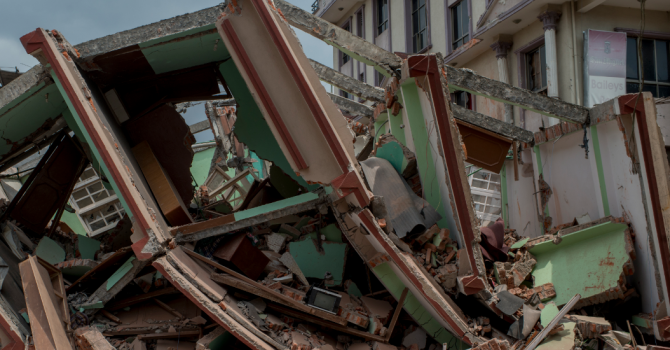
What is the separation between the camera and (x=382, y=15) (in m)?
19.5

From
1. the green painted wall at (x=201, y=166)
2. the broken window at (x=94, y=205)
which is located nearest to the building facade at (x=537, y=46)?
the broken window at (x=94, y=205)

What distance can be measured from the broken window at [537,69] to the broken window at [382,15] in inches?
307

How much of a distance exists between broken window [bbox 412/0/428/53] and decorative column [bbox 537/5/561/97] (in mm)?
5605

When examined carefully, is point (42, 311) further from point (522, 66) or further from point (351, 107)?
point (522, 66)

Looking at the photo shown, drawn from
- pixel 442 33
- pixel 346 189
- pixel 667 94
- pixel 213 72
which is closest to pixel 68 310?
pixel 346 189

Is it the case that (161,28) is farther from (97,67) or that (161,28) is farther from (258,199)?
(258,199)

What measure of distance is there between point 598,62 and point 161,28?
970 centimetres

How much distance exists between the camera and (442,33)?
15.6 meters

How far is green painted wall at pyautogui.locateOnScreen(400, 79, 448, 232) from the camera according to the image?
18.1ft

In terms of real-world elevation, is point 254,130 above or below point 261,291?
above

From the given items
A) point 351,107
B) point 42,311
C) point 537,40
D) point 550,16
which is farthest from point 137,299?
point 537,40

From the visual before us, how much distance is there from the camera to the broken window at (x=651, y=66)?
35.6 feet

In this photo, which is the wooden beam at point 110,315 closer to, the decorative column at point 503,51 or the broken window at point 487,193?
the broken window at point 487,193

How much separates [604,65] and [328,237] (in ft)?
27.9
